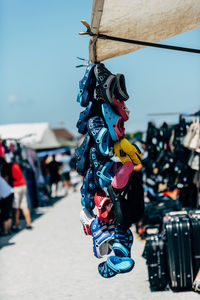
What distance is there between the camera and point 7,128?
1460cm

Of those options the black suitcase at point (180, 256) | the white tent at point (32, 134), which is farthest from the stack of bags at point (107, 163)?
the white tent at point (32, 134)

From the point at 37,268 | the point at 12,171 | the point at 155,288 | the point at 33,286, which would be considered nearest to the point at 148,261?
the point at 155,288

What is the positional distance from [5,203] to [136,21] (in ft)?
23.8

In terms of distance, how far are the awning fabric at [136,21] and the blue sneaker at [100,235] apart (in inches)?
44.3

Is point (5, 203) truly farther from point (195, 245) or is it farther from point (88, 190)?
point (88, 190)

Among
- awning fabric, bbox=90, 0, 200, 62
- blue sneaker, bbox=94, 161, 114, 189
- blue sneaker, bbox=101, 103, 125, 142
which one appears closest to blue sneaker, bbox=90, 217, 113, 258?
blue sneaker, bbox=94, 161, 114, 189

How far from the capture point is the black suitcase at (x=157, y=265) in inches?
201

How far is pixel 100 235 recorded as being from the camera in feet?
9.21

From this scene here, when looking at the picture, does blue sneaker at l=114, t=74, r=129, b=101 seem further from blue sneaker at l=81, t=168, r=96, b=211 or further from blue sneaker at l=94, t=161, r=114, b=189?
blue sneaker at l=81, t=168, r=96, b=211

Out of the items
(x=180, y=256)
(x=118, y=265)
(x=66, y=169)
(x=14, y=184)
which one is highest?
(x=118, y=265)

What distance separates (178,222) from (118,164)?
2702 mm

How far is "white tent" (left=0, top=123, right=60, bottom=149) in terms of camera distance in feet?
44.8

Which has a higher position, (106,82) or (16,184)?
(106,82)

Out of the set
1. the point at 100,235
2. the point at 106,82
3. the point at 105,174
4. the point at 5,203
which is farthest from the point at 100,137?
the point at 5,203
